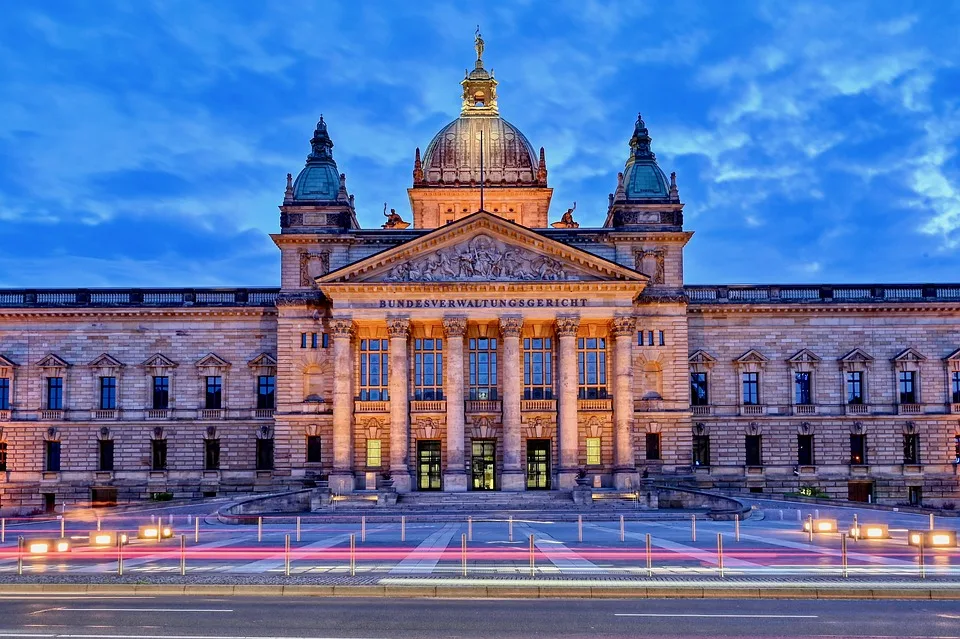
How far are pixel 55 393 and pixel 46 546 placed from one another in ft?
129

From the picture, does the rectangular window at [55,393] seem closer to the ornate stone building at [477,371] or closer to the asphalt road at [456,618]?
the ornate stone building at [477,371]

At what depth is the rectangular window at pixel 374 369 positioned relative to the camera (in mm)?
63031

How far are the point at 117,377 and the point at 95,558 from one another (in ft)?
127

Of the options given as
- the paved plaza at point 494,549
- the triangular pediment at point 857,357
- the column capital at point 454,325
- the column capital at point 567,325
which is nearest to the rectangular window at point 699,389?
the triangular pediment at point 857,357

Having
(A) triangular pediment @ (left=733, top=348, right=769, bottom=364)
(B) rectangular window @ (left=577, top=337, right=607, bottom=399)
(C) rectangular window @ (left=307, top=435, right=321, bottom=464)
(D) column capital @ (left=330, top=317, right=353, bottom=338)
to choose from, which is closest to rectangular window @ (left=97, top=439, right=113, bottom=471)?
(C) rectangular window @ (left=307, top=435, right=321, bottom=464)

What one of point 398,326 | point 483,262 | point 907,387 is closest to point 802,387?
point 907,387

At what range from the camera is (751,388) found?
219ft

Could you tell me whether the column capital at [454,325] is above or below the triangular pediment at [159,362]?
above

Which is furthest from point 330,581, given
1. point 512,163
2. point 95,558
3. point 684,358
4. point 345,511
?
point 512,163

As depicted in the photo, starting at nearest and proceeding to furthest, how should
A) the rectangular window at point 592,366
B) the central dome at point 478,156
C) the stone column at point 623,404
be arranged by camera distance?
the stone column at point 623,404 → the rectangular window at point 592,366 → the central dome at point 478,156

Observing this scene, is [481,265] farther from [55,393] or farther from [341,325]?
[55,393]

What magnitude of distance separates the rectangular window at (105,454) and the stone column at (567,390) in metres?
30.7

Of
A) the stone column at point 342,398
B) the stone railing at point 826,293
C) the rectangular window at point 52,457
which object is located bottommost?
the rectangular window at point 52,457

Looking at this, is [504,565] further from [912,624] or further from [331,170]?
[331,170]
